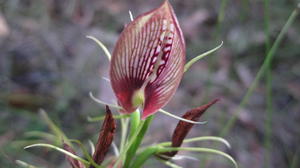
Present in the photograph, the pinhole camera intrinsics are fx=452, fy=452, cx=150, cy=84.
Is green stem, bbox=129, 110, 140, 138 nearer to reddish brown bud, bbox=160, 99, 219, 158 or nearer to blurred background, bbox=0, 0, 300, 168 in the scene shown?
reddish brown bud, bbox=160, 99, 219, 158

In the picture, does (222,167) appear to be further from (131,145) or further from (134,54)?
(134,54)

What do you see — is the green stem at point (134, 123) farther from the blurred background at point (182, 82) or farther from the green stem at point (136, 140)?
the blurred background at point (182, 82)

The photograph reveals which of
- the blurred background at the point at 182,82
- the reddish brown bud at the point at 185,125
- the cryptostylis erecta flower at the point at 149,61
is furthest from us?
the blurred background at the point at 182,82

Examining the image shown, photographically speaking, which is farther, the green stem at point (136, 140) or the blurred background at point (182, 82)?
the blurred background at point (182, 82)

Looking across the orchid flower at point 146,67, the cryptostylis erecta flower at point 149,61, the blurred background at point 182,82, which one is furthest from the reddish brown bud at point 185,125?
the blurred background at point 182,82

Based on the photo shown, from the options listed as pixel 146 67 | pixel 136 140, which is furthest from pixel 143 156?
pixel 146 67

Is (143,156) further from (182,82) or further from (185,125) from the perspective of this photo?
(182,82)
